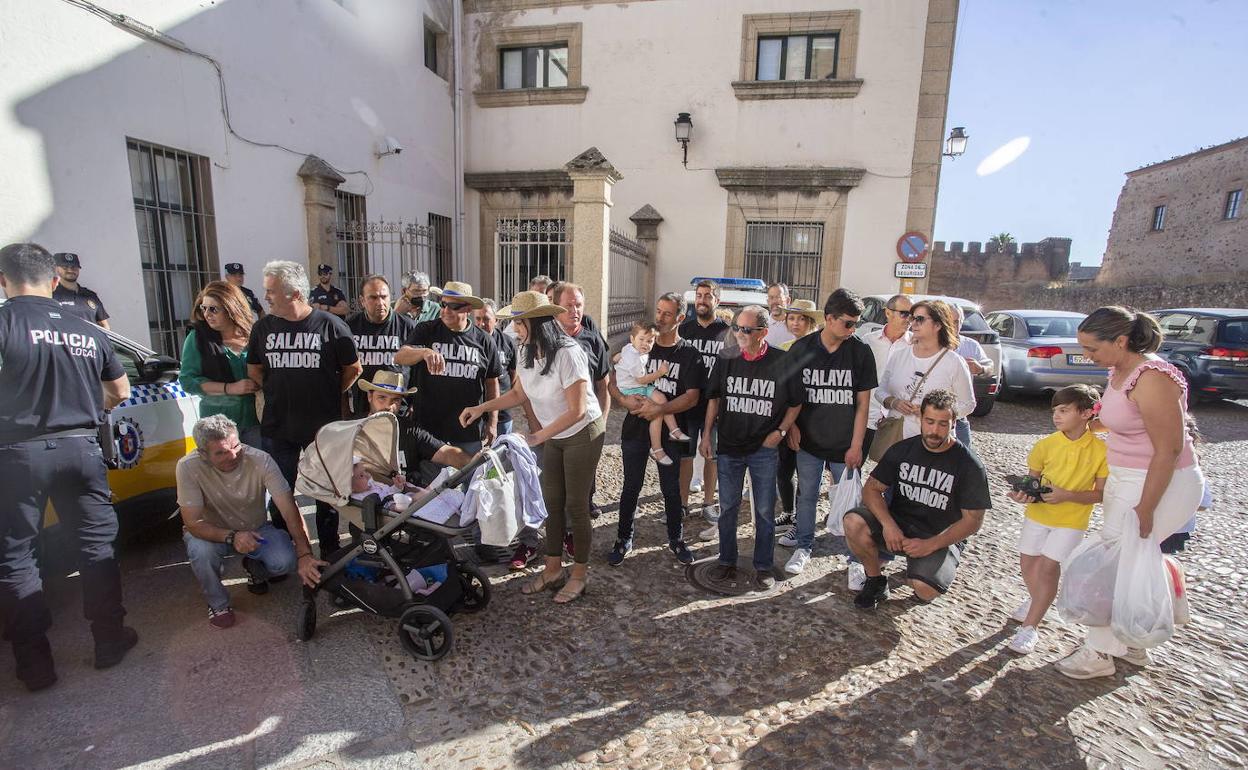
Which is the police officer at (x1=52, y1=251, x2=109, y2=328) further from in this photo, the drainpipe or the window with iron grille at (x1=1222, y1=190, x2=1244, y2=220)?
the window with iron grille at (x1=1222, y1=190, x2=1244, y2=220)

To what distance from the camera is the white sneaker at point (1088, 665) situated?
2877 millimetres

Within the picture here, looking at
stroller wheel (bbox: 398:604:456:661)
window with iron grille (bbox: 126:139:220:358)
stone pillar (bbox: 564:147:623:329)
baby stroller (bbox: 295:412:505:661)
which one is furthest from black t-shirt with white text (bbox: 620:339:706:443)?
window with iron grille (bbox: 126:139:220:358)

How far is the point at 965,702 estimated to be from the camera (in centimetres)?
271

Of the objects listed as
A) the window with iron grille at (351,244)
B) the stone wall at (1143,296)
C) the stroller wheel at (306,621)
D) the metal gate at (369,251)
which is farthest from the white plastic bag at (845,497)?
the stone wall at (1143,296)

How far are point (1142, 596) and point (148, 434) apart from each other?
5.51m

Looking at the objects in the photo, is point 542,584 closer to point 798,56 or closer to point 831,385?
point 831,385

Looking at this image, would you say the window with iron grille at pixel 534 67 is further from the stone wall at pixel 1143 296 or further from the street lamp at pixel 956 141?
the stone wall at pixel 1143 296

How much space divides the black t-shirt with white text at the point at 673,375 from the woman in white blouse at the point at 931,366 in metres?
1.35

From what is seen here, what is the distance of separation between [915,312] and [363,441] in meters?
3.49

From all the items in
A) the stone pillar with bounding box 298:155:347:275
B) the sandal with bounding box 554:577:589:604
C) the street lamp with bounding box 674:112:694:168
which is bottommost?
the sandal with bounding box 554:577:589:604

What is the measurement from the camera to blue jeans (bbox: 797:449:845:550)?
3.99 meters

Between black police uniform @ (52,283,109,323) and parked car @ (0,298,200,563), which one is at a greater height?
black police uniform @ (52,283,109,323)

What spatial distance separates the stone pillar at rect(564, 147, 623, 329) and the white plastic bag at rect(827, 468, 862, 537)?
5126mm

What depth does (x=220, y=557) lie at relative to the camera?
331 centimetres
